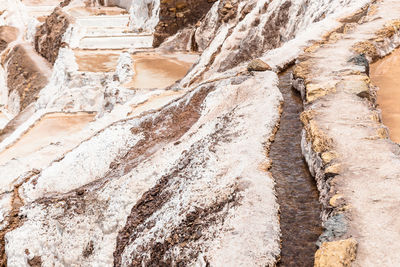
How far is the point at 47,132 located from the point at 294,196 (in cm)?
1088

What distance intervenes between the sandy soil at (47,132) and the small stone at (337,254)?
9464mm

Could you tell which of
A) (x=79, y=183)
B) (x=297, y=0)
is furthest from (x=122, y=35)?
(x=79, y=183)

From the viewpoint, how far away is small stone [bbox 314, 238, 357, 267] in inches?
121

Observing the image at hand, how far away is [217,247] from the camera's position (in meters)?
3.84

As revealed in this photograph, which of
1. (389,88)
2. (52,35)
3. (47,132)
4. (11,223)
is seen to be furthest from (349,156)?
(52,35)

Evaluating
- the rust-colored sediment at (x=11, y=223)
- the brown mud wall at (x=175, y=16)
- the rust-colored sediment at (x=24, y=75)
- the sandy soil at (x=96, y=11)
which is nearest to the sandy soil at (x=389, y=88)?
the rust-colored sediment at (x=11, y=223)

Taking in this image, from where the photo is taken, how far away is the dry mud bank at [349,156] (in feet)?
10.6

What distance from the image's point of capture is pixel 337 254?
3137 millimetres

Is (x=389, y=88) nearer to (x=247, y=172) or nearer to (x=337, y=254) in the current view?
(x=247, y=172)

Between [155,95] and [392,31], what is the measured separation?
19.8ft

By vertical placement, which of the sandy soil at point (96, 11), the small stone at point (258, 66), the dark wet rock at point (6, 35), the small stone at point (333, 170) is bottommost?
the dark wet rock at point (6, 35)

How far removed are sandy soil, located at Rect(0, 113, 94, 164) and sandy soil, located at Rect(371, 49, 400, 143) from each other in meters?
8.37

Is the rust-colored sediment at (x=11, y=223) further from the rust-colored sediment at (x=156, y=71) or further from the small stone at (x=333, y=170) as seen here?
the rust-colored sediment at (x=156, y=71)

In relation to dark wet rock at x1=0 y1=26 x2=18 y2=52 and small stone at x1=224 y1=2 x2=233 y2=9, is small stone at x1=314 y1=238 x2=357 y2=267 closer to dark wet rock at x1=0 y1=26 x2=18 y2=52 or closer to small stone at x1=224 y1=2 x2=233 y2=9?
small stone at x1=224 y1=2 x2=233 y2=9
